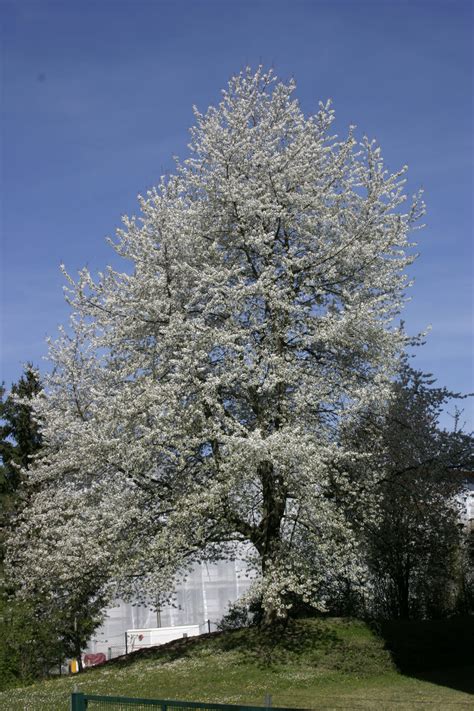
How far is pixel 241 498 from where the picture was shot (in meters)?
19.2

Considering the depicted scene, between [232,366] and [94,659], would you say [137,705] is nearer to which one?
[232,366]

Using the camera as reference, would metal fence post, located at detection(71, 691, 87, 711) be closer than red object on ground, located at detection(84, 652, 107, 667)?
Yes

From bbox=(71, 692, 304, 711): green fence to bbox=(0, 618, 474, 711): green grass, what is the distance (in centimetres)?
339

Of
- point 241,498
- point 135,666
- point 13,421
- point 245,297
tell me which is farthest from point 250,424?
point 13,421

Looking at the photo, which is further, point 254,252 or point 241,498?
point 254,252

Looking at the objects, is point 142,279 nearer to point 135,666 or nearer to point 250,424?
point 250,424

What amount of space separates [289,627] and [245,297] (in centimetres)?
801

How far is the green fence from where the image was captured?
848cm

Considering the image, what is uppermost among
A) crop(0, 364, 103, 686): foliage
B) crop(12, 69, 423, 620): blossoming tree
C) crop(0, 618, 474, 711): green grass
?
crop(12, 69, 423, 620): blossoming tree

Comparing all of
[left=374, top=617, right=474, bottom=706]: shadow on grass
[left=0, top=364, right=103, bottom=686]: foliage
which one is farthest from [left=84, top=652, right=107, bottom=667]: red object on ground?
[left=374, top=617, right=474, bottom=706]: shadow on grass

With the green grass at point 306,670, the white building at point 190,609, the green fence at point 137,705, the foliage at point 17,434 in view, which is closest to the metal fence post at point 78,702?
the green fence at point 137,705

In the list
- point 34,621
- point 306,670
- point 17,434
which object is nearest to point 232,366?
point 306,670

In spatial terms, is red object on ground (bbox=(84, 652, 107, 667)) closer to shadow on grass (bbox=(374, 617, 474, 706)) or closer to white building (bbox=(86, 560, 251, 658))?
white building (bbox=(86, 560, 251, 658))

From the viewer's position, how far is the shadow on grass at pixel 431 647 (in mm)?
18577
